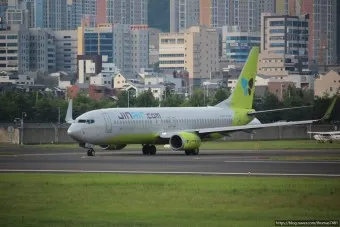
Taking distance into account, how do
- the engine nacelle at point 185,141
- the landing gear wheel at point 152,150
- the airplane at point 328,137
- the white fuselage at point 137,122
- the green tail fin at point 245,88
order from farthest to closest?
the airplane at point 328,137 → the green tail fin at point 245,88 → the landing gear wheel at point 152,150 → the engine nacelle at point 185,141 → the white fuselage at point 137,122

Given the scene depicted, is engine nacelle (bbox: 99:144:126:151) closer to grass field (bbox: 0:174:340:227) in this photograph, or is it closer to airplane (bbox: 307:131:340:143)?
airplane (bbox: 307:131:340:143)

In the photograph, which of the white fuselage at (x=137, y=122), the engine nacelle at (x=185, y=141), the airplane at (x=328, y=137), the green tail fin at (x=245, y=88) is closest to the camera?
the white fuselage at (x=137, y=122)

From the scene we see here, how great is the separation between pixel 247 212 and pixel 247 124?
50864 millimetres

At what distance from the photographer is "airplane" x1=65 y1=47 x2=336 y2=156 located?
8269 centimetres

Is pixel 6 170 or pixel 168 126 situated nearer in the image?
pixel 6 170

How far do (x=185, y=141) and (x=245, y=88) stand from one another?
12.8m

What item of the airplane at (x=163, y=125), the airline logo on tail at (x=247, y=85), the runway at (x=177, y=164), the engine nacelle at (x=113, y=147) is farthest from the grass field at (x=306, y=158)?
the airline logo on tail at (x=247, y=85)

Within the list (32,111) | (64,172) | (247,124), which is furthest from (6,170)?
(32,111)

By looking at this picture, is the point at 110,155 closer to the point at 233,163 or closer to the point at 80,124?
the point at 80,124

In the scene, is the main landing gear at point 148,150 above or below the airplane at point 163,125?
below

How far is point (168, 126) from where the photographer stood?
286 feet

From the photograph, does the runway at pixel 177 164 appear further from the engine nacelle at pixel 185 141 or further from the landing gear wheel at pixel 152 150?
the landing gear wheel at pixel 152 150

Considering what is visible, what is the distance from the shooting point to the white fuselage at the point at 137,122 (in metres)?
82.4

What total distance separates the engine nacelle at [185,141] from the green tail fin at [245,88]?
363 inches
